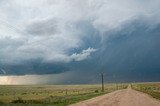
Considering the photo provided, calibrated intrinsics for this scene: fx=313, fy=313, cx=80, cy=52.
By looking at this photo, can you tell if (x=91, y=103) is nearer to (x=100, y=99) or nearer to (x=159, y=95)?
(x=100, y=99)

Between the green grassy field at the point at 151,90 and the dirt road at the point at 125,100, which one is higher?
the green grassy field at the point at 151,90

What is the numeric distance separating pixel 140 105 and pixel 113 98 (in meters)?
4.89

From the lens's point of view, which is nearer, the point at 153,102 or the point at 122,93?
the point at 153,102

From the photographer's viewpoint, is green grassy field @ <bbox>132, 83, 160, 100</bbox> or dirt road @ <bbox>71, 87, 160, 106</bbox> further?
green grassy field @ <bbox>132, 83, 160, 100</bbox>

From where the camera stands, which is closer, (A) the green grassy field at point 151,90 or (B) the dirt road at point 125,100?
(B) the dirt road at point 125,100

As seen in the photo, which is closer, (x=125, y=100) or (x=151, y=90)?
(x=125, y=100)

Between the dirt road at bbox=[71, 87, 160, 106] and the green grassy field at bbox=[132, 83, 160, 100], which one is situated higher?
the green grassy field at bbox=[132, 83, 160, 100]

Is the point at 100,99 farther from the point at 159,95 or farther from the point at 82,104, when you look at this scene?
the point at 159,95

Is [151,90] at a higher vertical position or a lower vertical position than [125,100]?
higher

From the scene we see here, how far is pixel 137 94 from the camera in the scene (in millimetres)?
42688

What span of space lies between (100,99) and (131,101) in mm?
5657

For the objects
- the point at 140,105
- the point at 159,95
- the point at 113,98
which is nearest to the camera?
the point at 140,105

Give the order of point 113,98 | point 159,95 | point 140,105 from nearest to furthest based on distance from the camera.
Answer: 1. point 140,105
2. point 113,98
3. point 159,95

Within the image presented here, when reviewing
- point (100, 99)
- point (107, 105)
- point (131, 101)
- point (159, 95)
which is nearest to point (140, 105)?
point (131, 101)
